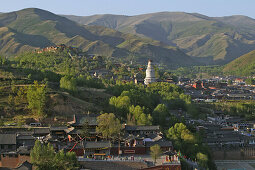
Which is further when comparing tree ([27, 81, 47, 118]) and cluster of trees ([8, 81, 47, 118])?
cluster of trees ([8, 81, 47, 118])

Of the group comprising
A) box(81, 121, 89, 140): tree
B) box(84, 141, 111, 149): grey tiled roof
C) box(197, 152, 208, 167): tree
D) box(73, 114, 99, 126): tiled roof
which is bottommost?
box(197, 152, 208, 167): tree

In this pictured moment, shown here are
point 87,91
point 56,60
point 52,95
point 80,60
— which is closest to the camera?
point 52,95

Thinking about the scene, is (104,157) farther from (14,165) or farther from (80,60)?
(80,60)

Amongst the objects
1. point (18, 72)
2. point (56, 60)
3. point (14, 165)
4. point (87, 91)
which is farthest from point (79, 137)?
point (56, 60)

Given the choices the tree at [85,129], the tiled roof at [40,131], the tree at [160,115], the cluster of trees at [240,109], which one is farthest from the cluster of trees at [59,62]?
the tree at [85,129]

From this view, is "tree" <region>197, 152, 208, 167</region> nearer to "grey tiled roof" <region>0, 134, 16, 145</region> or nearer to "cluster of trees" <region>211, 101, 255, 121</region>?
"grey tiled roof" <region>0, 134, 16, 145</region>

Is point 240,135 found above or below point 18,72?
below

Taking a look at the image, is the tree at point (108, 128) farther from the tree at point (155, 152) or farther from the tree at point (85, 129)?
the tree at point (155, 152)

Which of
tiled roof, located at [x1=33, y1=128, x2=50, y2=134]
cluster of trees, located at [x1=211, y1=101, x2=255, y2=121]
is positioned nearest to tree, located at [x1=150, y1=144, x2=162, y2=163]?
tiled roof, located at [x1=33, y1=128, x2=50, y2=134]
